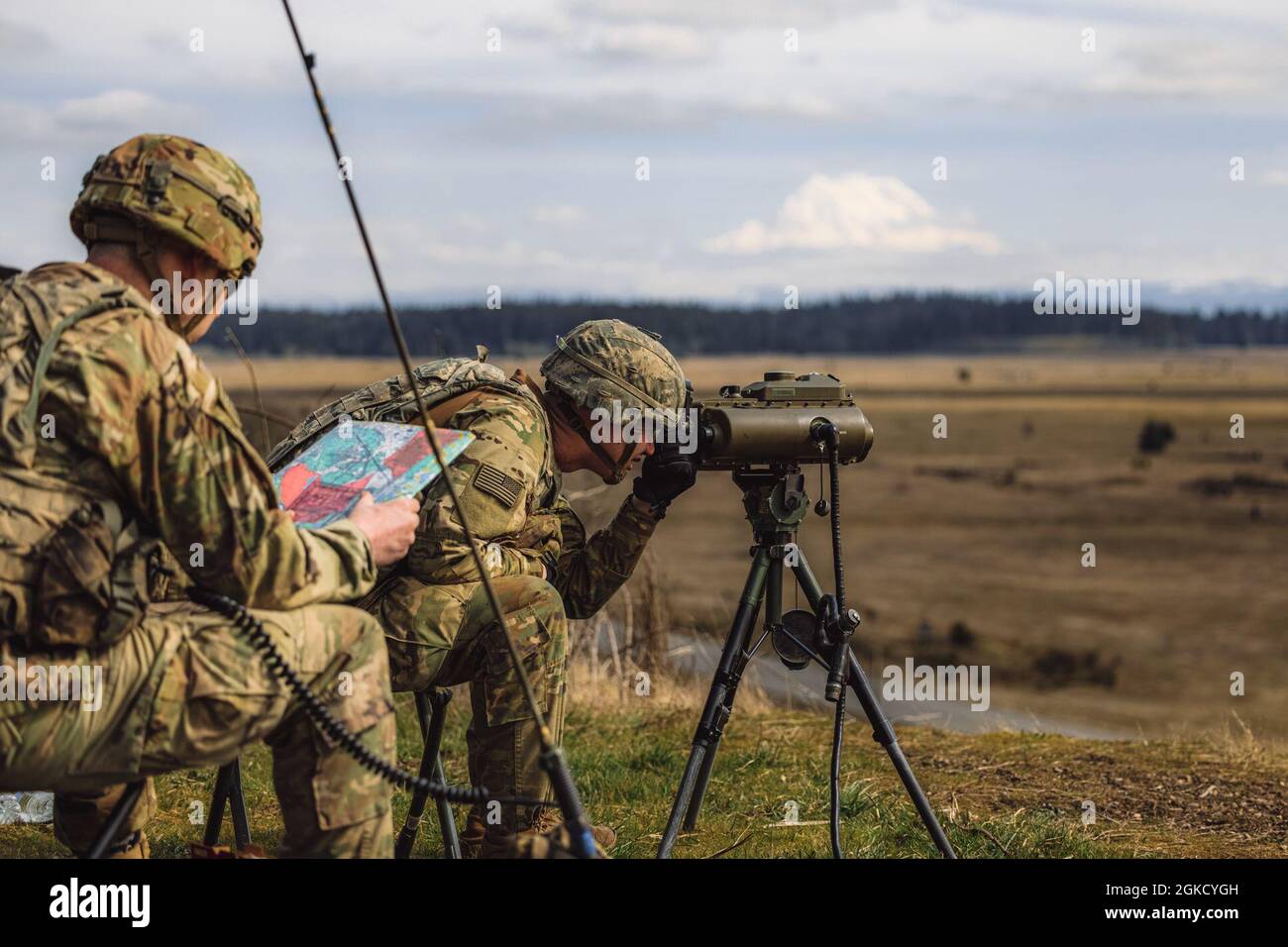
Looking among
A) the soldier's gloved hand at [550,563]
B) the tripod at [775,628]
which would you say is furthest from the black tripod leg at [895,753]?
the soldier's gloved hand at [550,563]

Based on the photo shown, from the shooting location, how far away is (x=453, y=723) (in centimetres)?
839

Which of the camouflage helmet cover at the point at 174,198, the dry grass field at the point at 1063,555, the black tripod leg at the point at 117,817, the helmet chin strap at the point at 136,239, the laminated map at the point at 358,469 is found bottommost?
the dry grass field at the point at 1063,555

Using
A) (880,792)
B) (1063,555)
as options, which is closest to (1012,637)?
(1063,555)

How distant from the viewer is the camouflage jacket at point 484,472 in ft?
17.0

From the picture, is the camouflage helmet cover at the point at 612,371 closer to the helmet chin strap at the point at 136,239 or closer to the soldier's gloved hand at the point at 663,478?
the soldier's gloved hand at the point at 663,478

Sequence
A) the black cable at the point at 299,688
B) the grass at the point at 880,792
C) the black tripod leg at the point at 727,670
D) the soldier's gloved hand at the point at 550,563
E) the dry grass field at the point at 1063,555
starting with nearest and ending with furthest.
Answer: the black cable at the point at 299,688, the black tripod leg at the point at 727,670, the soldier's gloved hand at the point at 550,563, the grass at the point at 880,792, the dry grass field at the point at 1063,555

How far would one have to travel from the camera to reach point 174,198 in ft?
13.3

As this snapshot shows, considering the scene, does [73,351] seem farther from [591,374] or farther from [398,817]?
[398,817]

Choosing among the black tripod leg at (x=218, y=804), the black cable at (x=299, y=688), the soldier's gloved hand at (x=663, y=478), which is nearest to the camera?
the black cable at (x=299, y=688)

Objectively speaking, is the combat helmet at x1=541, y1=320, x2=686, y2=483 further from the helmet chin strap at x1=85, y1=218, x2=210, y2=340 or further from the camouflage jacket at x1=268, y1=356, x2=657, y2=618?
the helmet chin strap at x1=85, y1=218, x2=210, y2=340

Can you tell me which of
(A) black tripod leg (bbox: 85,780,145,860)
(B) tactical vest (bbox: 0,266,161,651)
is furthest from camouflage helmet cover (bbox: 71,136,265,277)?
(A) black tripod leg (bbox: 85,780,145,860)

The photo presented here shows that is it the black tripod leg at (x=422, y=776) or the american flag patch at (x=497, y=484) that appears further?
the black tripod leg at (x=422, y=776)

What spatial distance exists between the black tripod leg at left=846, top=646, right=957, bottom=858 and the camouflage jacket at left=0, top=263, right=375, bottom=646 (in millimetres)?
2267
